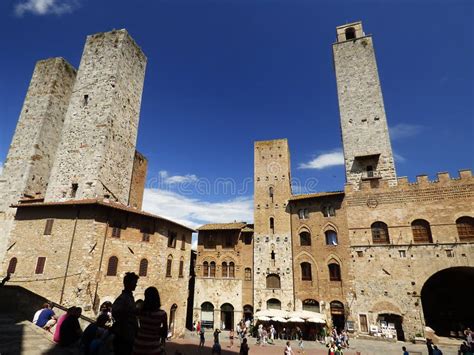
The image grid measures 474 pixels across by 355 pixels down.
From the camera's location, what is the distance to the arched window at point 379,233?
2378cm

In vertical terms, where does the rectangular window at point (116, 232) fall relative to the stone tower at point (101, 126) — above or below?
below

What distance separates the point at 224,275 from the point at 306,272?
30.2 feet

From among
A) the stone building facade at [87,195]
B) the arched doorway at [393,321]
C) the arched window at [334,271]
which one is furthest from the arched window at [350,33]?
the arched doorway at [393,321]

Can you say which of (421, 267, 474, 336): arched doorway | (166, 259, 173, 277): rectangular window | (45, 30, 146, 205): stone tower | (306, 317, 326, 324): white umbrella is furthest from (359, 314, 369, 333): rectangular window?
(45, 30, 146, 205): stone tower

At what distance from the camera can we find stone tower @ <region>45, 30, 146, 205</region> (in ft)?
71.8

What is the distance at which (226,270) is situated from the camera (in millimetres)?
30594

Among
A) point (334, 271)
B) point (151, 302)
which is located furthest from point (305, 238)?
point (151, 302)

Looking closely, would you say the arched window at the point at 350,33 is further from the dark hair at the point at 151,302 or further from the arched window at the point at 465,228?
the dark hair at the point at 151,302

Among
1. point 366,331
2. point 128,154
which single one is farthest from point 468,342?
point 128,154

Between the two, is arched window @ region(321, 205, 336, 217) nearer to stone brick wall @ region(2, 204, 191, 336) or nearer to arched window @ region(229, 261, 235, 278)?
arched window @ region(229, 261, 235, 278)

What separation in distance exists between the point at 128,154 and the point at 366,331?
25.6 metres

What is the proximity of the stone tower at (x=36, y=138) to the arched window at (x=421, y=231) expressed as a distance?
32181mm

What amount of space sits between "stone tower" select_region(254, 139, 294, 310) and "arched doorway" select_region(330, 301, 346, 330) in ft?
12.6

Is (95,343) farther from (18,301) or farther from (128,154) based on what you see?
(128,154)
